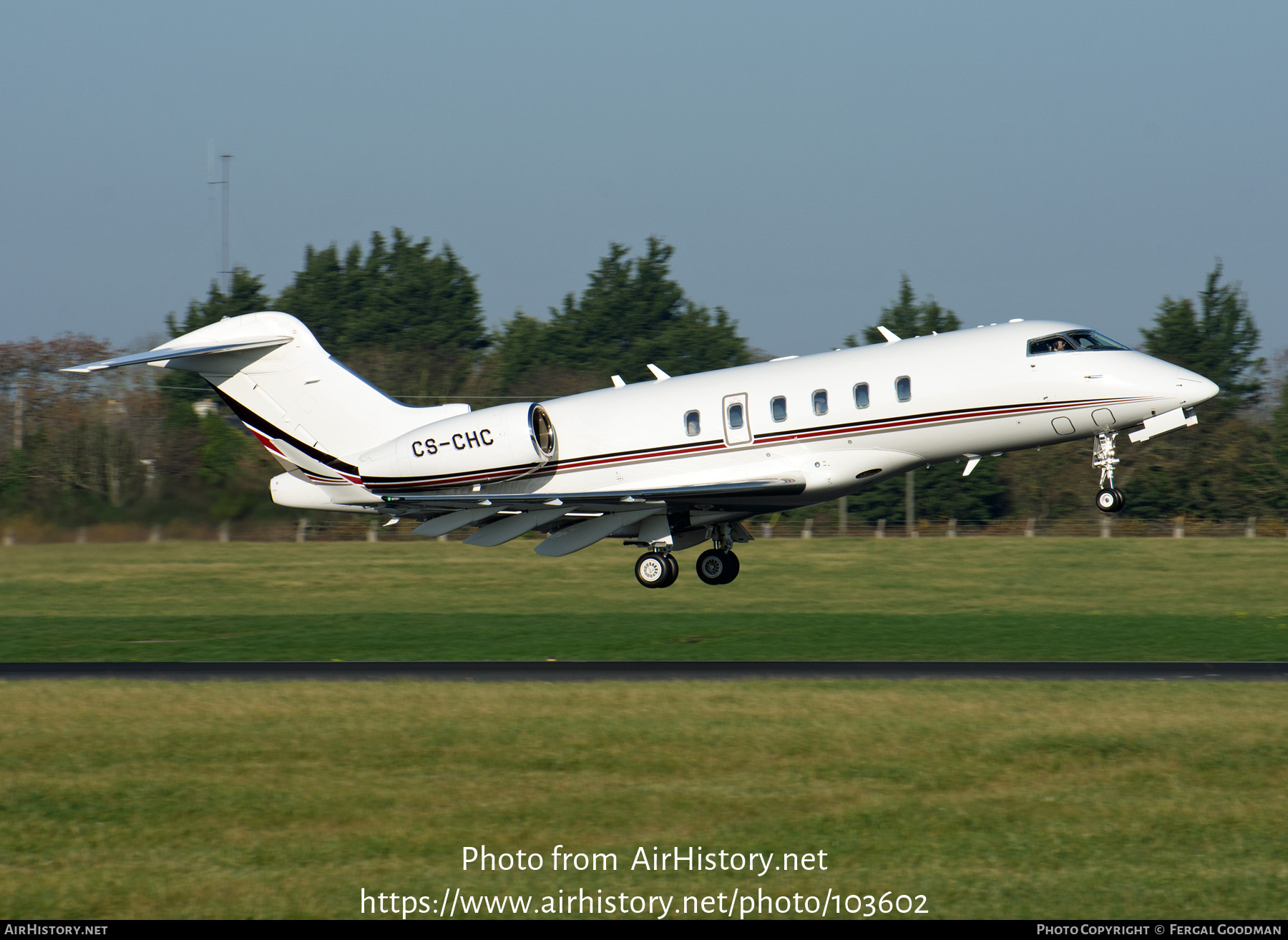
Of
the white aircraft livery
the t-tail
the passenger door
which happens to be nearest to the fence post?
the white aircraft livery

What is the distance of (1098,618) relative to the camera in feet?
90.1

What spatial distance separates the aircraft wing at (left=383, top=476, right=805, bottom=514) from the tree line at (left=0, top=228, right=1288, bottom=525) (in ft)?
24.0

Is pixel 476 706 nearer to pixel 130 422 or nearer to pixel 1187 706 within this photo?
pixel 1187 706

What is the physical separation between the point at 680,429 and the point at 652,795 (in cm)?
1233

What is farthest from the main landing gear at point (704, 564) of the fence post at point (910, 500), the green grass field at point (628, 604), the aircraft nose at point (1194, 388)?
the fence post at point (910, 500)

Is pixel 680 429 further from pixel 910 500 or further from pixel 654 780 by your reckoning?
pixel 910 500

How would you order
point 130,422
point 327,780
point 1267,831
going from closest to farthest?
1. point 1267,831
2. point 327,780
3. point 130,422

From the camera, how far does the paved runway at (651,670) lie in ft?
61.5

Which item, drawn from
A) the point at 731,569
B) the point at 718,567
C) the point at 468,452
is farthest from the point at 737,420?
the point at 468,452

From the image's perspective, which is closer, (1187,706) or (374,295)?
(1187,706)

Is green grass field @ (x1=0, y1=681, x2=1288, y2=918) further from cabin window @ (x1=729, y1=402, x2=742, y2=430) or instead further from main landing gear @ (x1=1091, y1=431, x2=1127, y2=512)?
cabin window @ (x1=729, y1=402, x2=742, y2=430)

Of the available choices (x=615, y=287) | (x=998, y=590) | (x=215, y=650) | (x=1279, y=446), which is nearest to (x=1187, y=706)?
(x=215, y=650)

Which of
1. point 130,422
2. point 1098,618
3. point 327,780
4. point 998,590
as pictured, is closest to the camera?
point 327,780

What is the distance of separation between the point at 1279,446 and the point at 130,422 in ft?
163
